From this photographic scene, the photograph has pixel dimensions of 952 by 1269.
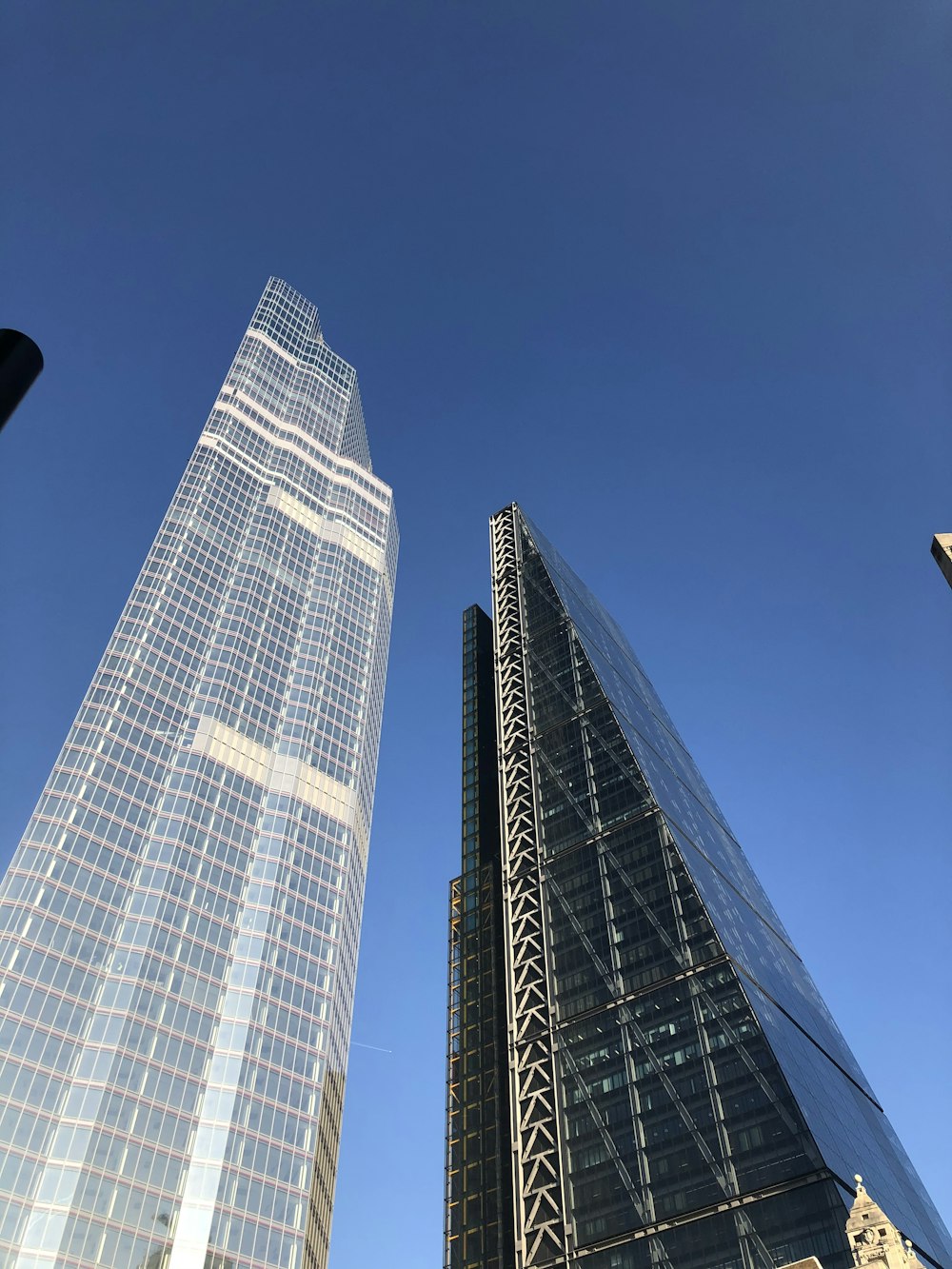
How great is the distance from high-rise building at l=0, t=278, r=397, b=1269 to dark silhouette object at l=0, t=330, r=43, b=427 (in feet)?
292

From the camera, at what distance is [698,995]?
9081 centimetres

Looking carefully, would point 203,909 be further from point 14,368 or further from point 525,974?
point 14,368

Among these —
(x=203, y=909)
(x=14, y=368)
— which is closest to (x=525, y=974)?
(x=203, y=909)

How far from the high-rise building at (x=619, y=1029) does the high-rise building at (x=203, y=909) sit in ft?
50.8

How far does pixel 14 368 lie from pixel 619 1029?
94557mm

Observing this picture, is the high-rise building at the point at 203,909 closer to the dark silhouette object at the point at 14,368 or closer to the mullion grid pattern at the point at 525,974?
the mullion grid pattern at the point at 525,974

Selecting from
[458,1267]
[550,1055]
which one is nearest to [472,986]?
[550,1055]

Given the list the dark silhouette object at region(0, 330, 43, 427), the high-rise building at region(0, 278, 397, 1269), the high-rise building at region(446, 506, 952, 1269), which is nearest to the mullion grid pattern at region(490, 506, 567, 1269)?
the high-rise building at region(446, 506, 952, 1269)

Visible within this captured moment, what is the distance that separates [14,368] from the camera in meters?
6.66

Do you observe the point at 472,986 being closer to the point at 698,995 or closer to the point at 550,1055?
the point at 550,1055

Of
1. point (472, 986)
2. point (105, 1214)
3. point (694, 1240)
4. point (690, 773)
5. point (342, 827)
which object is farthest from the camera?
point (690, 773)

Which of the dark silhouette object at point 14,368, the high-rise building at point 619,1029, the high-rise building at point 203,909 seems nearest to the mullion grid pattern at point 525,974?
the high-rise building at point 619,1029

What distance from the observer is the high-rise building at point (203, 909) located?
86.8 meters

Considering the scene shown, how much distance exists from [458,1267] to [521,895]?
34129 millimetres
